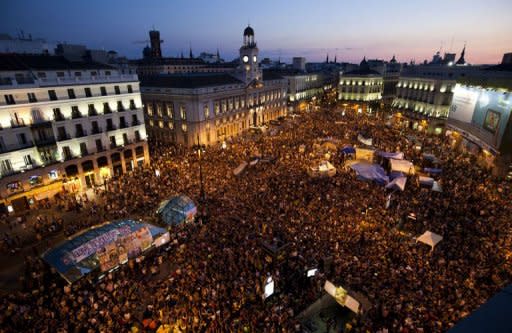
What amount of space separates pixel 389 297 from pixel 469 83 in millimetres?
39962

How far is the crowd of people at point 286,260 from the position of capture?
1345 cm

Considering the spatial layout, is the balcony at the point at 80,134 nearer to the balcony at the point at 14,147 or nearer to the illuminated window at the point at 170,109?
the balcony at the point at 14,147

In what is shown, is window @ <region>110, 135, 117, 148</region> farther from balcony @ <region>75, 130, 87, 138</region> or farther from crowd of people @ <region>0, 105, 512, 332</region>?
crowd of people @ <region>0, 105, 512, 332</region>

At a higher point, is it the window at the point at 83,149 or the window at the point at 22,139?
the window at the point at 22,139

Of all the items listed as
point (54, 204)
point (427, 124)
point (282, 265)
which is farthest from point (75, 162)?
point (427, 124)

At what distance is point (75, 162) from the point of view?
98.1 ft

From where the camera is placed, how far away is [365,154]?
3438cm

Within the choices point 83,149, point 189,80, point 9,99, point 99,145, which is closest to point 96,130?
point 99,145

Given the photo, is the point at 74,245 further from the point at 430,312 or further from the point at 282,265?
the point at 430,312

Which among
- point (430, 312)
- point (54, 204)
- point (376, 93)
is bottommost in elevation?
point (54, 204)

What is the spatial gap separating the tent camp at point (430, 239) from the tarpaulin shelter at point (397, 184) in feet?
25.7

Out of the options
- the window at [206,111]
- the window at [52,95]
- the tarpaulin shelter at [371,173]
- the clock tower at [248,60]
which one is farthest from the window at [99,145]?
the clock tower at [248,60]

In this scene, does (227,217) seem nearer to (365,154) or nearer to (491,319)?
(491,319)

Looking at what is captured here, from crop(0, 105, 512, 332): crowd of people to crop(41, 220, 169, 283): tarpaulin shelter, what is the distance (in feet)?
2.87
